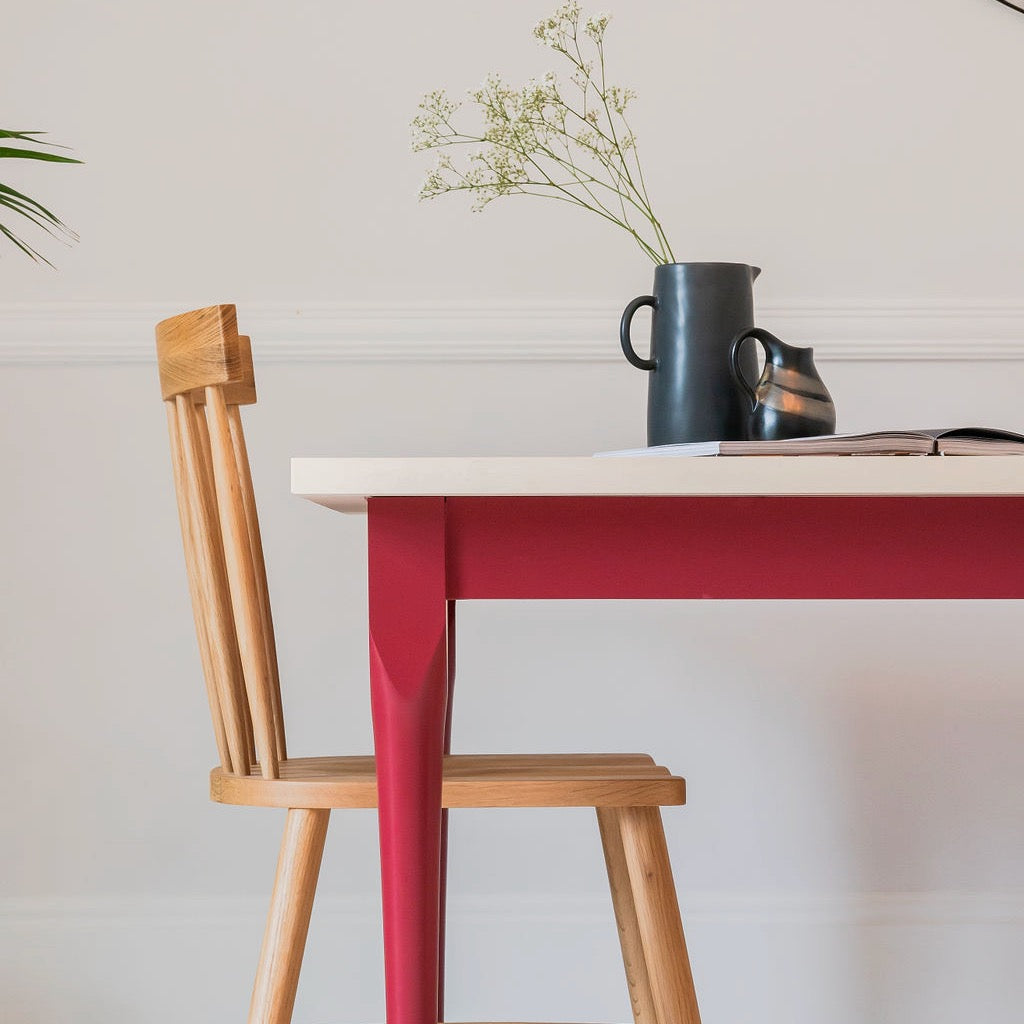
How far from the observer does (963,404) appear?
1.69 meters

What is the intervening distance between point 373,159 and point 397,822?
122cm

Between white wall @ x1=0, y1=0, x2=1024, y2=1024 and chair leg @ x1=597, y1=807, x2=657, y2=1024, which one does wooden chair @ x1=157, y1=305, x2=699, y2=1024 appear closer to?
chair leg @ x1=597, y1=807, x2=657, y2=1024

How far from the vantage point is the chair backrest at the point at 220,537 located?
0.96m

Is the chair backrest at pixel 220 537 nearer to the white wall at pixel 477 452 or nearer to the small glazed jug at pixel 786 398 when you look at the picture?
the small glazed jug at pixel 786 398

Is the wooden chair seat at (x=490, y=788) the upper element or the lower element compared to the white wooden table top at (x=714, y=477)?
lower

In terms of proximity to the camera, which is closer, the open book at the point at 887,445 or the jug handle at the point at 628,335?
the open book at the point at 887,445

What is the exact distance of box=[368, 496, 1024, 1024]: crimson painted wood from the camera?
2.34ft

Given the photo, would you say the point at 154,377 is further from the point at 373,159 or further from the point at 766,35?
the point at 766,35

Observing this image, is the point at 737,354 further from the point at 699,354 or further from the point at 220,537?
the point at 220,537

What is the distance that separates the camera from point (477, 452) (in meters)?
1.68

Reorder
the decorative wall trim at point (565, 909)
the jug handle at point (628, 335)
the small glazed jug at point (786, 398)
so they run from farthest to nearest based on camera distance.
→ the decorative wall trim at point (565, 909), the jug handle at point (628, 335), the small glazed jug at point (786, 398)

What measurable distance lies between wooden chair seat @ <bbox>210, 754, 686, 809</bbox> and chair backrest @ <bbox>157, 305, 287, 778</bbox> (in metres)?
0.02

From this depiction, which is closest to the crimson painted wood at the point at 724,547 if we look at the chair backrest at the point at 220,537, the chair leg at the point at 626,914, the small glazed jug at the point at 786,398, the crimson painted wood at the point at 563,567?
the crimson painted wood at the point at 563,567

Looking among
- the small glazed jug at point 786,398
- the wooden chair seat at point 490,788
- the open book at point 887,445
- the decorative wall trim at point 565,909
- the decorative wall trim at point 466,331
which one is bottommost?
the decorative wall trim at point 565,909
